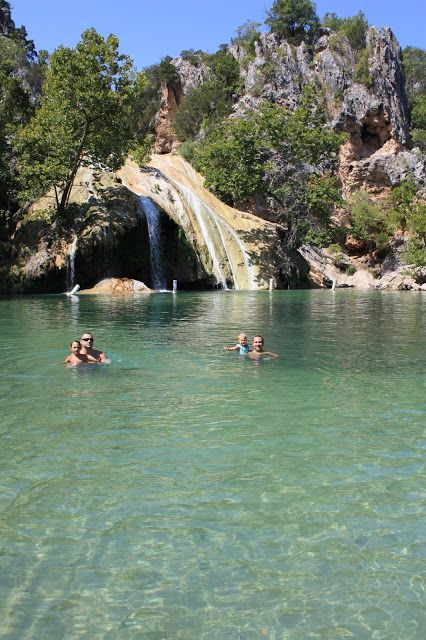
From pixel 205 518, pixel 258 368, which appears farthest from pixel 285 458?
pixel 258 368

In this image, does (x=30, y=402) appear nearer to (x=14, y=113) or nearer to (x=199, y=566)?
(x=199, y=566)

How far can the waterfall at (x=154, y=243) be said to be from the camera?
137ft

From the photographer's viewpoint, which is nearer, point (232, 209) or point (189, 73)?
point (232, 209)

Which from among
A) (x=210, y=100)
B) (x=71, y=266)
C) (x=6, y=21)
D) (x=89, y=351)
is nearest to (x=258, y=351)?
(x=89, y=351)

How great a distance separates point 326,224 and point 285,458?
4657cm

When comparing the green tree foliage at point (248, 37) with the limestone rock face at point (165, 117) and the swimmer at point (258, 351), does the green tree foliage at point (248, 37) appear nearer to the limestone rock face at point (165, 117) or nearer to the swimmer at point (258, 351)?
the limestone rock face at point (165, 117)

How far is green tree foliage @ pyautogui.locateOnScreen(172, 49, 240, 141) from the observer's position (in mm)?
69688

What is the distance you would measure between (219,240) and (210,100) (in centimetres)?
3084

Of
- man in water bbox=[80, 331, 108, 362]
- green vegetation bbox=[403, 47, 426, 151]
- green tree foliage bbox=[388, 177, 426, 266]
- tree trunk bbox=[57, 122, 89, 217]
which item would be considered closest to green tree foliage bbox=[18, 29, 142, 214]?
tree trunk bbox=[57, 122, 89, 217]

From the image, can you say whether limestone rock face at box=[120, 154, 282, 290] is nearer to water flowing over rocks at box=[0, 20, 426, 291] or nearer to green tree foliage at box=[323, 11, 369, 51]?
water flowing over rocks at box=[0, 20, 426, 291]

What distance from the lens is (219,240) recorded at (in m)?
45.6

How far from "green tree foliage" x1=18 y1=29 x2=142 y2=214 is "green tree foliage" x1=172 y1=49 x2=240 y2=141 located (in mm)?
31491

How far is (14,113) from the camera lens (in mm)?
45688

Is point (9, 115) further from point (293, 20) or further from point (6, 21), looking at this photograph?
point (293, 20)
